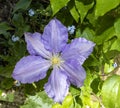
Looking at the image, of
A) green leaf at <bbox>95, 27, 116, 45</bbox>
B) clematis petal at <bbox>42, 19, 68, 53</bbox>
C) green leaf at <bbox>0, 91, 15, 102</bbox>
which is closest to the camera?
clematis petal at <bbox>42, 19, 68, 53</bbox>

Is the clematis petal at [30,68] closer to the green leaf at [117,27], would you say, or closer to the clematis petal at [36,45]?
the clematis petal at [36,45]

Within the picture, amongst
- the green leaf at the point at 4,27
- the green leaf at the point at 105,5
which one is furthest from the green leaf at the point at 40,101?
the green leaf at the point at 105,5

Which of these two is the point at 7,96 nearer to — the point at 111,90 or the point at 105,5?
the point at 111,90

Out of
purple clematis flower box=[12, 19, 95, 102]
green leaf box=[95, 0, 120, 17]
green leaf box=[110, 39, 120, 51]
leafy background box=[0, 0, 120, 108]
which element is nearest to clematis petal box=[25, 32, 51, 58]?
purple clematis flower box=[12, 19, 95, 102]

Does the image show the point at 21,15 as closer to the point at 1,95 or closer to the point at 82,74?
the point at 1,95

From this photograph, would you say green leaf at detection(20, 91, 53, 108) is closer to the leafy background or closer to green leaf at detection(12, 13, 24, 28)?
the leafy background

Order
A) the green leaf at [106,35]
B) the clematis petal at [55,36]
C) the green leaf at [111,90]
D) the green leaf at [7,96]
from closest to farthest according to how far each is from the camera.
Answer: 1. the clematis petal at [55,36]
2. the green leaf at [111,90]
3. the green leaf at [106,35]
4. the green leaf at [7,96]
